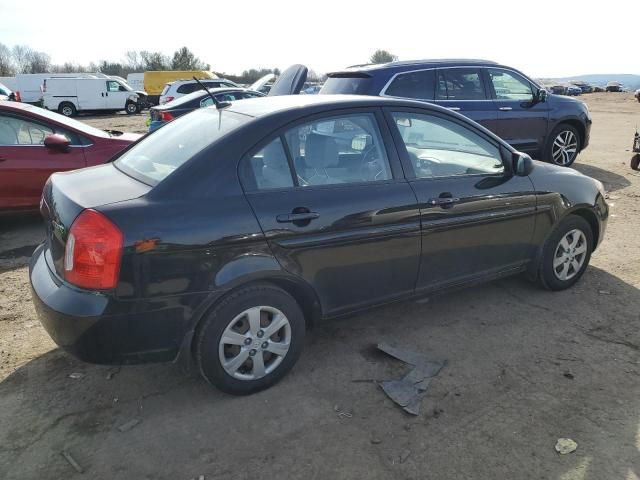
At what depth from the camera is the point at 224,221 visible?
A: 2.71 meters

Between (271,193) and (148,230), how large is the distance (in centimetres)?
70

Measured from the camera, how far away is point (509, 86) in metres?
8.18

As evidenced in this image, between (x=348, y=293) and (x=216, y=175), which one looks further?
(x=348, y=293)

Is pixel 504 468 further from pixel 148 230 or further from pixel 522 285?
pixel 522 285

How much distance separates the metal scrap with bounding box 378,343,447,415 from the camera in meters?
2.93

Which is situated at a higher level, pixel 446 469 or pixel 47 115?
pixel 47 115

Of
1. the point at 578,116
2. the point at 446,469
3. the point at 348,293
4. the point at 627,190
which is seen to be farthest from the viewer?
the point at 578,116

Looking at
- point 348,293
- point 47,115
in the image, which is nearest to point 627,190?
point 348,293

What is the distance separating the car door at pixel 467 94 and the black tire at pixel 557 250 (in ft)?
11.9

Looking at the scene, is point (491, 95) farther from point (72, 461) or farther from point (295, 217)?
point (72, 461)

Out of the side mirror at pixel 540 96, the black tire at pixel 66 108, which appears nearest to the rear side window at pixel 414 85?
the side mirror at pixel 540 96

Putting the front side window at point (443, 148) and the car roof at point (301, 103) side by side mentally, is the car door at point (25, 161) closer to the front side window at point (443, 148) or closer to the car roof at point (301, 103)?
the car roof at point (301, 103)

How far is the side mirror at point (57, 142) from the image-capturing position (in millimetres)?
5768

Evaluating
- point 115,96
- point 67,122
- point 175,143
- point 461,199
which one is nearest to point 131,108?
Answer: point 115,96
